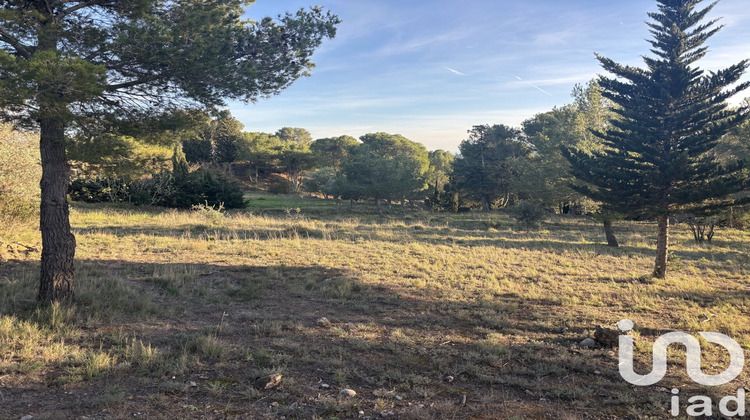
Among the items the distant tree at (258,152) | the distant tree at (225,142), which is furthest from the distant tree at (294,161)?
the distant tree at (225,142)

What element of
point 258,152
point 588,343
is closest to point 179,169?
point 588,343

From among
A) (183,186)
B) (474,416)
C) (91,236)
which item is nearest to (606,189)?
(474,416)

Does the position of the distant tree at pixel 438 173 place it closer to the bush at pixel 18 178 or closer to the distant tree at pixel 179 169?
A: the distant tree at pixel 179 169

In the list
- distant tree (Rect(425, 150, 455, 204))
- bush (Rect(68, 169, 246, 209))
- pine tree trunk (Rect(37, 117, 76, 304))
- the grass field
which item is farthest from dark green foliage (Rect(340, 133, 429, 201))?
pine tree trunk (Rect(37, 117, 76, 304))

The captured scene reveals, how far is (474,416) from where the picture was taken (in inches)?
147

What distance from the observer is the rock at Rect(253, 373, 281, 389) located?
4.13 metres

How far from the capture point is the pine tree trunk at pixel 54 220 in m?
6.00

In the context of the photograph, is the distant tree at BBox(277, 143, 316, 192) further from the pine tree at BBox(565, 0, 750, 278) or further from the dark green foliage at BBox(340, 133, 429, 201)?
the pine tree at BBox(565, 0, 750, 278)

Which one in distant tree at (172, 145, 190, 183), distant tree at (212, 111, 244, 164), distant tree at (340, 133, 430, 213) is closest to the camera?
distant tree at (172, 145, 190, 183)

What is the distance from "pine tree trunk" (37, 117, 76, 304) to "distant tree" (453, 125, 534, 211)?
51394 millimetres

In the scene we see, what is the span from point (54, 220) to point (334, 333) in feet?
16.6

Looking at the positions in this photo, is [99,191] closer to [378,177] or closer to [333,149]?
[378,177]

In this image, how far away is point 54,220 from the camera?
19.9ft

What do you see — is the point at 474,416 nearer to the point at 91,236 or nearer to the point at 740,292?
the point at 740,292
